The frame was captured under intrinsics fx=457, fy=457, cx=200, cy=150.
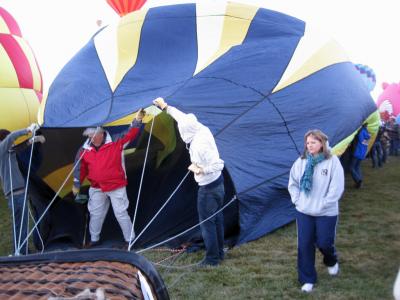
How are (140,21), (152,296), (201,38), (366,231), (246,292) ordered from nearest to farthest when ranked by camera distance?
(152,296) < (246,292) < (366,231) < (201,38) < (140,21)

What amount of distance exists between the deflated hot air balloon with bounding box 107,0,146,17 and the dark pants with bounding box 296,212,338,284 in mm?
5347

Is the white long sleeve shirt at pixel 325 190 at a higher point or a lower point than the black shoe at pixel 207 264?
higher

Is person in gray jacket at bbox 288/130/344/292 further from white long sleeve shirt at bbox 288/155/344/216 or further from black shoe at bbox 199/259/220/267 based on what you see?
black shoe at bbox 199/259/220/267

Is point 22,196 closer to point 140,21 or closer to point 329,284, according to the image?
point 140,21

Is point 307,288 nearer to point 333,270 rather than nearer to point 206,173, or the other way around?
point 333,270

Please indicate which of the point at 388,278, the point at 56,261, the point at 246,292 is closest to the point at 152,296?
the point at 56,261

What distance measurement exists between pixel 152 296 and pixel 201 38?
13.3ft

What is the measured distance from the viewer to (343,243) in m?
3.92

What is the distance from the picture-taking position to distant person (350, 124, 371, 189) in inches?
221

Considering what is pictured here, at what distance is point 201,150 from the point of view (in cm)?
331

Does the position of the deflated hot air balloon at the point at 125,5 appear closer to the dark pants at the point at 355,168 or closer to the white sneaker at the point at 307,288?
the dark pants at the point at 355,168

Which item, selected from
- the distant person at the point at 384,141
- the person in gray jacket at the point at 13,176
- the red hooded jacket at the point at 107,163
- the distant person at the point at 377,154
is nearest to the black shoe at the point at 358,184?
the distant person at the point at 377,154

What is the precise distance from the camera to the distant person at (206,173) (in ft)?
10.9

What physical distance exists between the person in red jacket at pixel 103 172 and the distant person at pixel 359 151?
2.99 m
